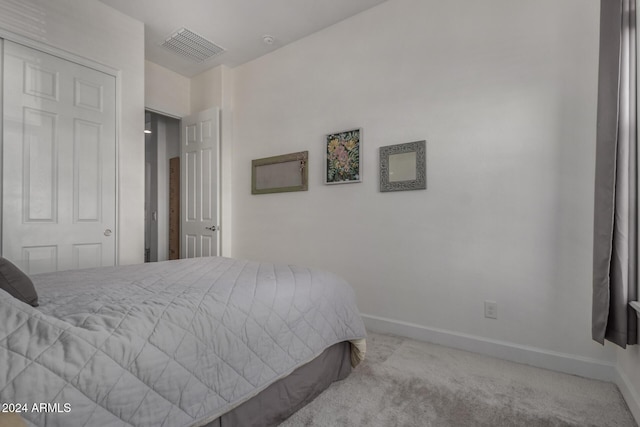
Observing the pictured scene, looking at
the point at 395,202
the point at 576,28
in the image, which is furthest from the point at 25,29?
the point at 576,28

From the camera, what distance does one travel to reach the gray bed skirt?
4.04 feet

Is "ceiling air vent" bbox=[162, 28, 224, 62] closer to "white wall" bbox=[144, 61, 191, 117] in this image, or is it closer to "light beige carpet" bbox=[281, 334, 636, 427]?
"white wall" bbox=[144, 61, 191, 117]

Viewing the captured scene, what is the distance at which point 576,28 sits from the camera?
2.05 m

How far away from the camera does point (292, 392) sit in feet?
4.83

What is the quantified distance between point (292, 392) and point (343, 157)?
81.1 inches

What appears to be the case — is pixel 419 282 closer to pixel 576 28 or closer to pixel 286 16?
pixel 576 28

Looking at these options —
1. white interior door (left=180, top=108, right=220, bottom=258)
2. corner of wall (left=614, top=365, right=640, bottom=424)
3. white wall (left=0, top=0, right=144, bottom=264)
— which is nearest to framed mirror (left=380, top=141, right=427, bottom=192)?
corner of wall (left=614, top=365, right=640, bottom=424)

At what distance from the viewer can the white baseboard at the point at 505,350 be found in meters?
1.94

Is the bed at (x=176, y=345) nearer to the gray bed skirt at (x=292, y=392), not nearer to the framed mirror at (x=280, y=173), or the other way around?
the gray bed skirt at (x=292, y=392)

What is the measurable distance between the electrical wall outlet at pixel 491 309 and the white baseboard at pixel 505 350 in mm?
169

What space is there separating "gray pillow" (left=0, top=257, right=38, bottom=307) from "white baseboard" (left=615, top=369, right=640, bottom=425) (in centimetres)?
253

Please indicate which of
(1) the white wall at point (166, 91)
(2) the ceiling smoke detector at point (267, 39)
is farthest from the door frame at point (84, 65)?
(2) the ceiling smoke detector at point (267, 39)

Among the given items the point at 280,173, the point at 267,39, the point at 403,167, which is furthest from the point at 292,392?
the point at 267,39

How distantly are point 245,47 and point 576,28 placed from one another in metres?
2.94
